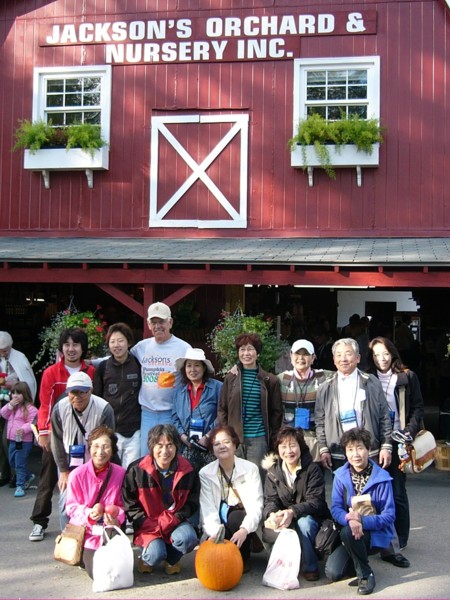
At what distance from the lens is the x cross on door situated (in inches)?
437

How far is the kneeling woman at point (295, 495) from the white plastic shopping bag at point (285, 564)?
113mm

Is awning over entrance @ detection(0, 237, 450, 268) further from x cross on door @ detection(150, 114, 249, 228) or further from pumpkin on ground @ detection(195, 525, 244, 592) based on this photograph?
pumpkin on ground @ detection(195, 525, 244, 592)

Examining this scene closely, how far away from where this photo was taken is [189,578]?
5.31 meters

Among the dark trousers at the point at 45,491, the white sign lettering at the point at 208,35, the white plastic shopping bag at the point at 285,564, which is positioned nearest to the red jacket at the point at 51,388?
the dark trousers at the point at 45,491

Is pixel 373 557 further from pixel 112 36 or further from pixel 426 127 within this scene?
pixel 112 36

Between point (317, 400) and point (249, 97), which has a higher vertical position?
point (249, 97)

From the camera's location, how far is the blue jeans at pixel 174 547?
523cm

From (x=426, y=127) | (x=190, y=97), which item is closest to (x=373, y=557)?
(x=426, y=127)

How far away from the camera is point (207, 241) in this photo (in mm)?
10680

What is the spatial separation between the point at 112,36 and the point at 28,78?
145 centimetres

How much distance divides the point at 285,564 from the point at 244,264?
437 centimetres

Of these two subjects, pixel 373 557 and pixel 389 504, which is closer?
pixel 389 504

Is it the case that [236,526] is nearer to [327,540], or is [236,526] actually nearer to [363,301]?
[327,540]

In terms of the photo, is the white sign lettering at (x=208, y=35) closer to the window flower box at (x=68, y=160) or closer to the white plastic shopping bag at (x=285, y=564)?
the window flower box at (x=68, y=160)
